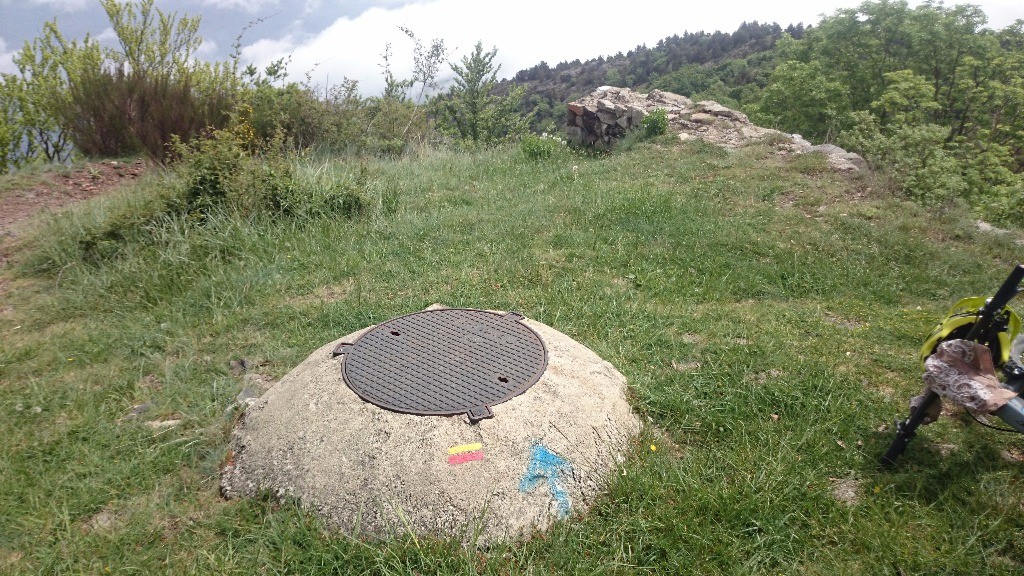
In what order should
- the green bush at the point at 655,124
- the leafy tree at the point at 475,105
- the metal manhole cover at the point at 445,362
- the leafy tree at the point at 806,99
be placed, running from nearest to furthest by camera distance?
the metal manhole cover at the point at 445,362
the green bush at the point at 655,124
the leafy tree at the point at 475,105
the leafy tree at the point at 806,99

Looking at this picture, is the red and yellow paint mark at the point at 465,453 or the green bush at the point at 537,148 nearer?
the red and yellow paint mark at the point at 465,453

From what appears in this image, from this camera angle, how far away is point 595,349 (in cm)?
378

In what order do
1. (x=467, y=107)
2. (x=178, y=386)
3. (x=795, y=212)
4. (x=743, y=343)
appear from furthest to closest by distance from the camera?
(x=467, y=107) < (x=795, y=212) < (x=743, y=343) < (x=178, y=386)

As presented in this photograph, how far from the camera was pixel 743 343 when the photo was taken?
153 inches

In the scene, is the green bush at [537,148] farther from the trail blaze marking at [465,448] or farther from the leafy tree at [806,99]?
the leafy tree at [806,99]

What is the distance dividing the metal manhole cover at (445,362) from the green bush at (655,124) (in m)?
7.93

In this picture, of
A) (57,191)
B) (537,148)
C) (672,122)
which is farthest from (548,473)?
(672,122)

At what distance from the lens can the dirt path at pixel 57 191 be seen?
655cm

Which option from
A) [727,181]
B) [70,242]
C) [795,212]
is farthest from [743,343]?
[70,242]

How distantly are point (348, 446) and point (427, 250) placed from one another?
3.27 m

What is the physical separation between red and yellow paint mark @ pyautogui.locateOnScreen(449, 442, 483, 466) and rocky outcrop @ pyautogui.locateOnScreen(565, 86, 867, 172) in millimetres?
8289

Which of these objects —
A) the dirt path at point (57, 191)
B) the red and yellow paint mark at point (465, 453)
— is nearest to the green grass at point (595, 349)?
the red and yellow paint mark at point (465, 453)

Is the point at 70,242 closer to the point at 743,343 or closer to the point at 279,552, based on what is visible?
the point at 279,552

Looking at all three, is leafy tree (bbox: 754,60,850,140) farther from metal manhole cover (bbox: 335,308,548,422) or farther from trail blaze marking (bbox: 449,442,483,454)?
trail blaze marking (bbox: 449,442,483,454)
